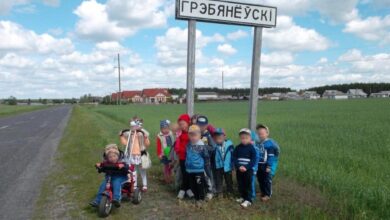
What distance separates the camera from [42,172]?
9.05 metres

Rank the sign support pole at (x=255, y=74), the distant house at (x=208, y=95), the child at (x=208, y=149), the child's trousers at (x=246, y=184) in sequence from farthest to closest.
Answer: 1. the distant house at (x=208, y=95)
2. the sign support pole at (x=255, y=74)
3. the child at (x=208, y=149)
4. the child's trousers at (x=246, y=184)

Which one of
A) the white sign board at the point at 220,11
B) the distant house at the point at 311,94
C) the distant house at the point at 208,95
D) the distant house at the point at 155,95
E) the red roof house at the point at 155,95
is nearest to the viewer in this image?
the white sign board at the point at 220,11

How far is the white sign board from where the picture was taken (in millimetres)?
7281

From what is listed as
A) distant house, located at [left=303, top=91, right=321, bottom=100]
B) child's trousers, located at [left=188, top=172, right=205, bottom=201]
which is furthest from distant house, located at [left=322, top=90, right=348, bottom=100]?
child's trousers, located at [left=188, top=172, right=205, bottom=201]

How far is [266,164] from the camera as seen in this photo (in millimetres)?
6398

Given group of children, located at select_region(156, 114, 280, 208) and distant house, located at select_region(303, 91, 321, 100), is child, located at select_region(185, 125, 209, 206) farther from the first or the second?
distant house, located at select_region(303, 91, 321, 100)

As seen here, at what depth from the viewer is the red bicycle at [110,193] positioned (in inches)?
219

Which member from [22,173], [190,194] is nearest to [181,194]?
[190,194]

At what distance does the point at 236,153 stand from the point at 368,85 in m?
160

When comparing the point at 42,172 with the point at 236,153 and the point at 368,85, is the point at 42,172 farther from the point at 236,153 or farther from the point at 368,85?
the point at 368,85

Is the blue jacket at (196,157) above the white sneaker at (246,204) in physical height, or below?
above

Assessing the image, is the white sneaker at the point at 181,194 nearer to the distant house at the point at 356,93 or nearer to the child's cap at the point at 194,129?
the child's cap at the point at 194,129

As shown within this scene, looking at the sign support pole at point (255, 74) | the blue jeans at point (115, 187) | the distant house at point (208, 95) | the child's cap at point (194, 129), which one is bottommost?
the distant house at point (208, 95)

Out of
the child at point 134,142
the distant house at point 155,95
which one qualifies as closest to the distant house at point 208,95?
the distant house at point 155,95
